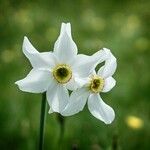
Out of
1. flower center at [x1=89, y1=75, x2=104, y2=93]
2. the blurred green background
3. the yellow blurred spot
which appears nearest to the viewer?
flower center at [x1=89, y1=75, x2=104, y2=93]

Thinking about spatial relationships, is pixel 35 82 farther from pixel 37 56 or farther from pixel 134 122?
pixel 134 122

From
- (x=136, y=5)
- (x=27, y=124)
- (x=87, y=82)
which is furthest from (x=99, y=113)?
(x=136, y=5)

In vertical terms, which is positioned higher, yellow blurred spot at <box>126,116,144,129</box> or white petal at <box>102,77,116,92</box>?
white petal at <box>102,77,116,92</box>

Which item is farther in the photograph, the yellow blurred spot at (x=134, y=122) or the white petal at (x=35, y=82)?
the yellow blurred spot at (x=134, y=122)

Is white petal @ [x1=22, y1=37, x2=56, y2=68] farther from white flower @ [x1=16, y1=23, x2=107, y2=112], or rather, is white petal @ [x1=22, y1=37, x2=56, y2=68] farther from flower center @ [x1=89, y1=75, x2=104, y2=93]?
flower center @ [x1=89, y1=75, x2=104, y2=93]

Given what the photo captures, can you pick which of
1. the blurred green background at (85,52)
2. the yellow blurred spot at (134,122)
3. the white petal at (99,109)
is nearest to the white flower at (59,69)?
the white petal at (99,109)

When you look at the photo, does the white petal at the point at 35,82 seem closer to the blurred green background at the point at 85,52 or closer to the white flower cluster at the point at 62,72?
the white flower cluster at the point at 62,72

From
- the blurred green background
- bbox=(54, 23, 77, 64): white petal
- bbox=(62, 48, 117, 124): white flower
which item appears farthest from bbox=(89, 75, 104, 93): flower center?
the blurred green background

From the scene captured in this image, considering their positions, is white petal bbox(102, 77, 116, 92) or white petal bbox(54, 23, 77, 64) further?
white petal bbox(102, 77, 116, 92)
